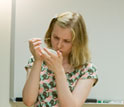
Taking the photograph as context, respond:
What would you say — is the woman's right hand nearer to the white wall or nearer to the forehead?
the forehead

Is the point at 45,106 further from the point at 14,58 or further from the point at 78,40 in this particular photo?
the point at 14,58

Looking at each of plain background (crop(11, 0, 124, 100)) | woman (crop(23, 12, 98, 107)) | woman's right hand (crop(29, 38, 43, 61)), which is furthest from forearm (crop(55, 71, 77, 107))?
plain background (crop(11, 0, 124, 100))

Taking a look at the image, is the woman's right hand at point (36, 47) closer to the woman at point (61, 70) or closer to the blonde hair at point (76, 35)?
the woman at point (61, 70)

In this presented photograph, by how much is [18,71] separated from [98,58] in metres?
0.62

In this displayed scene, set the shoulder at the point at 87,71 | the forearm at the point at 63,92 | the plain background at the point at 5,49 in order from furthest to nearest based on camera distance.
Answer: the plain background at the point at 5,49 → the shoulder at the point at 87,71 → the forearm at the point at 63,92

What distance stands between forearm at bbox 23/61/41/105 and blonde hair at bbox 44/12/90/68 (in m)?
0.17

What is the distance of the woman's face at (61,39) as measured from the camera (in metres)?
1.11

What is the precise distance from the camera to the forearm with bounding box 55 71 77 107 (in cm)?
107

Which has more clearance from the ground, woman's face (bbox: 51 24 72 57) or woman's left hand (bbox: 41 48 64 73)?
woman's face (bbox: 51 24 72 57)

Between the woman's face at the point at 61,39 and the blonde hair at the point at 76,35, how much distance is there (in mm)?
18

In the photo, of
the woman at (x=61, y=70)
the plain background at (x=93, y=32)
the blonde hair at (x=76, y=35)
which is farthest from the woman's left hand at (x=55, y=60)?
the plain background at (x=93, y=32)

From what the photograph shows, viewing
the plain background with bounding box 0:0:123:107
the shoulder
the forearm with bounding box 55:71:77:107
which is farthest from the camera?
the plain background with bounding box 0:0:123:107

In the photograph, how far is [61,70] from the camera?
1094 millimetres

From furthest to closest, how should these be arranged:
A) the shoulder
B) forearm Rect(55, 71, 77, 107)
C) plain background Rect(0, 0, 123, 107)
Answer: plain background Rect(0, 0, 123, 107)
the shoulder
forearm Rect(55, 71, 77, 107)
